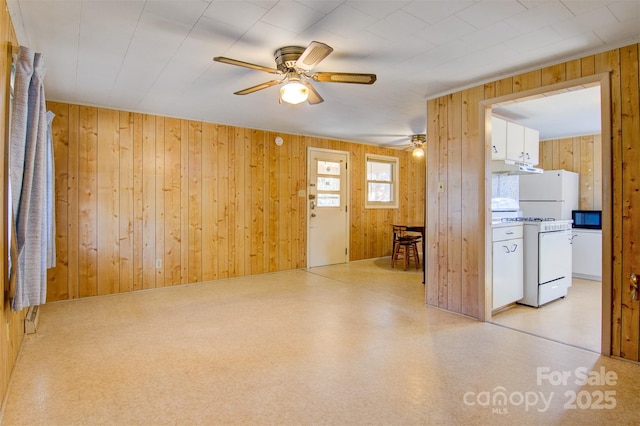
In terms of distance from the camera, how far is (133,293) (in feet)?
13.6

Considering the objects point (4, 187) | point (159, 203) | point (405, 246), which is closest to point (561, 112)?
point (405, 246)

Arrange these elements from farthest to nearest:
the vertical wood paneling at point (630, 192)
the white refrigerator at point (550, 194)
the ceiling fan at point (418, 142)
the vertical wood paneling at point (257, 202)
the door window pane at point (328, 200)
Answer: the door window pane at point (328, 200) → the ceiling fan at point (418, 142) → the vertical wood paneling at point (257, 202) → the white refrigerator at point (550, 194) → the vertical wood paneling at point (630, 192)

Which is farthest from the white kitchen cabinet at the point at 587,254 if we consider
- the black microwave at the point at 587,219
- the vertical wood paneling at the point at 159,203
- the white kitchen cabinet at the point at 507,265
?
the vertical wood paneling at the point at 159,203

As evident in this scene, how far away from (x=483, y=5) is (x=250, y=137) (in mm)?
3736

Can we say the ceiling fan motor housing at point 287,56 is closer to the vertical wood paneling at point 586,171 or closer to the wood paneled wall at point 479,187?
the wood paneled wall at point 479,187

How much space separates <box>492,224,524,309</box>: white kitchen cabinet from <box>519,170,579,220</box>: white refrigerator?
1929 millimetres

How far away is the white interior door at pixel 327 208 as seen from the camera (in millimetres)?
5816

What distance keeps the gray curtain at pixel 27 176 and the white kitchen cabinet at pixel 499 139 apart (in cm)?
402

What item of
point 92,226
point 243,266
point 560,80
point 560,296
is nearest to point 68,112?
point 92,226

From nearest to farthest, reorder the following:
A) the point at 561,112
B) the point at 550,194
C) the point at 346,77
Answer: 1. the point at 346,77
2. the point at 561,112
3. the point at 550,194

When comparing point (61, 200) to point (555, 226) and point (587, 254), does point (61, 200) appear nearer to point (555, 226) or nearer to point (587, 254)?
point (555, 226)

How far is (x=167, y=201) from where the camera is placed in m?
4.48

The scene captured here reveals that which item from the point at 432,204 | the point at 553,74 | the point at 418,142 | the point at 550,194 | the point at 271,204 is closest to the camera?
the point at 553,74

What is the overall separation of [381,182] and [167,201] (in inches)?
158
